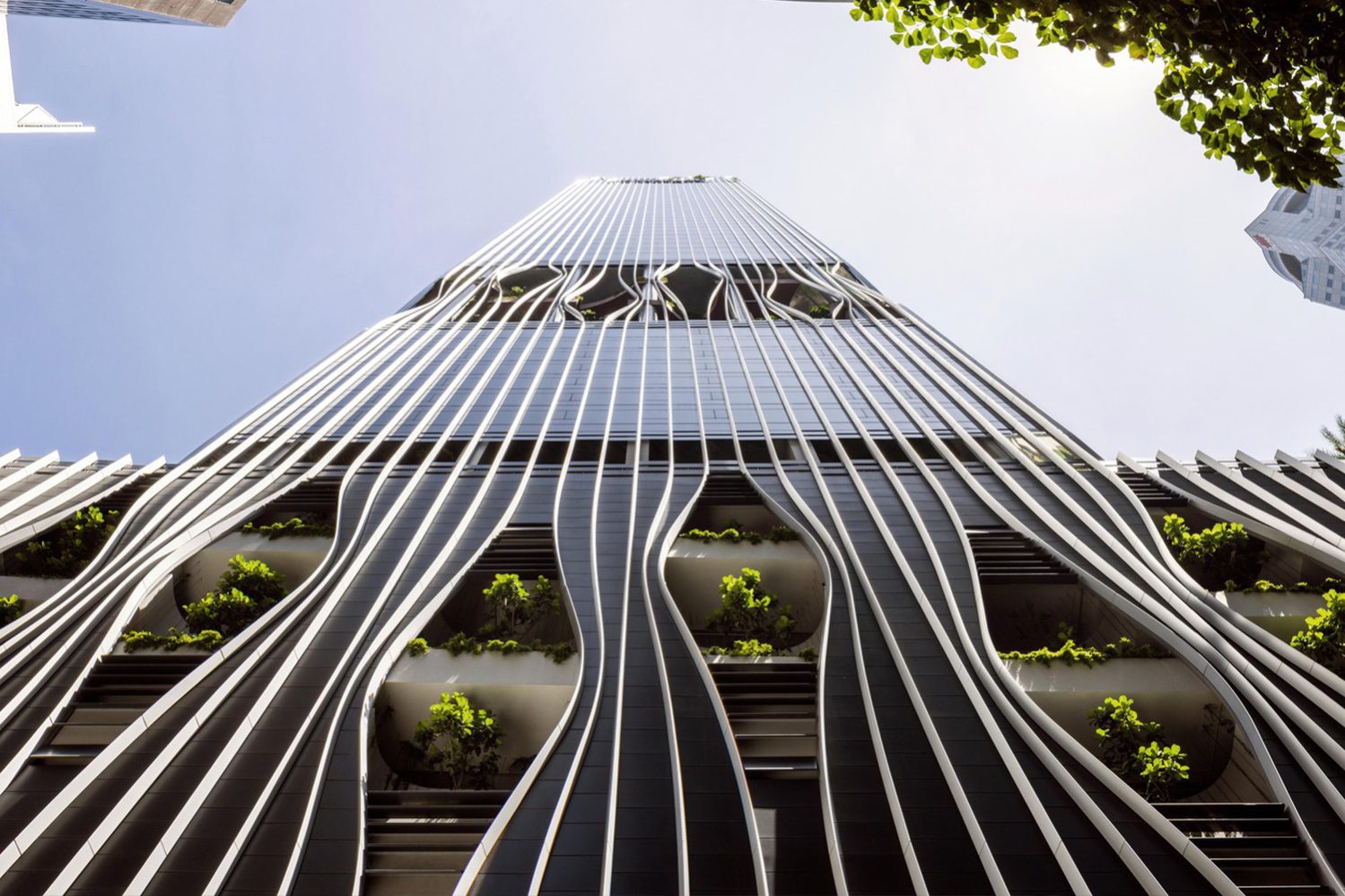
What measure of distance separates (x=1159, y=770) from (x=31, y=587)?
25.6m

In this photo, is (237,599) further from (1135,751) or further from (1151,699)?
(1151,699)

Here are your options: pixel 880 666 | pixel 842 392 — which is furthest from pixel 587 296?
pixel 880 666

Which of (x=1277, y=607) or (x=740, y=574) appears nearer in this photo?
(x=1277, y=607)

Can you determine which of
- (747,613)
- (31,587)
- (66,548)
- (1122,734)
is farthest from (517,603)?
(66,548)

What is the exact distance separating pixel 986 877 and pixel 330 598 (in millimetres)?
14688

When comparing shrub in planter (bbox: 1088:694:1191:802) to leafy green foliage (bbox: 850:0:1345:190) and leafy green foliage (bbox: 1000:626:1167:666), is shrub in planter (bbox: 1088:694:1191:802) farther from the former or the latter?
leafy green foliage (bbox: 850:0:1345:190)

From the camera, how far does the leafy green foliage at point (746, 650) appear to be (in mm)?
15727

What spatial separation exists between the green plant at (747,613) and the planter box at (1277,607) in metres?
10.2

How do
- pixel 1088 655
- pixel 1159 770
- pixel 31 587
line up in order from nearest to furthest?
1. pixel 1159 770
2. pixel 1088 655
3. pixel 31 587

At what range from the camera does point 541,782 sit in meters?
12.3

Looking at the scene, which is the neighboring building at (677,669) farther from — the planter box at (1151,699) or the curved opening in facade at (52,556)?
the curved opening in facade at (52,556)

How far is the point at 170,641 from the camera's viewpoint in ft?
51.4

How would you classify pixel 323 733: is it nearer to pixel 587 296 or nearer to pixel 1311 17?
pixel 1311 17

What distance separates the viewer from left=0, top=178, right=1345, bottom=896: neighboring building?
1123cm
